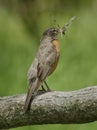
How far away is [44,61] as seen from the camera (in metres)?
4.59

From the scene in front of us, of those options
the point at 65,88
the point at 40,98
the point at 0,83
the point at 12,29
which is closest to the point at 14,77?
the point at 0,83

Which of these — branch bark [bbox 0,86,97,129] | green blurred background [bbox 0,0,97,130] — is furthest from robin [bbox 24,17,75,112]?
green blurred background [bbox 0,0,97,130]

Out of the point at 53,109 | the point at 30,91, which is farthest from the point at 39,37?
the point at 53,109

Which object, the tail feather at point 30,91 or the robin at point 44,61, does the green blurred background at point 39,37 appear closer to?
the robin at point 44,61

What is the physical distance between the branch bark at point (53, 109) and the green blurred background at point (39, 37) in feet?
7.11

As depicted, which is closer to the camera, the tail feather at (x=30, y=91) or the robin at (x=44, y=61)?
the tail feather at (x=30, y=91)

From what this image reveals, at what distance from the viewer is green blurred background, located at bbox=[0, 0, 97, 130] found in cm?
719

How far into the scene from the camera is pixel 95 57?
7.67 metres

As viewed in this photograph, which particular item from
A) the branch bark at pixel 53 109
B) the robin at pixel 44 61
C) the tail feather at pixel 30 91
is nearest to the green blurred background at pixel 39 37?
the robin at pixel 44 61

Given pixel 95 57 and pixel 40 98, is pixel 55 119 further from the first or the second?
pixel 95 57

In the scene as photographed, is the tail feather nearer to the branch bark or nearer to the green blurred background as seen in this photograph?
the branch bark

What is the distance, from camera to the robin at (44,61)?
4422 millimetres

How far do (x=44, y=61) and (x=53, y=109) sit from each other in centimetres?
84

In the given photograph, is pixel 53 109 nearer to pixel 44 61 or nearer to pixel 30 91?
Answer: pixel 30 91
